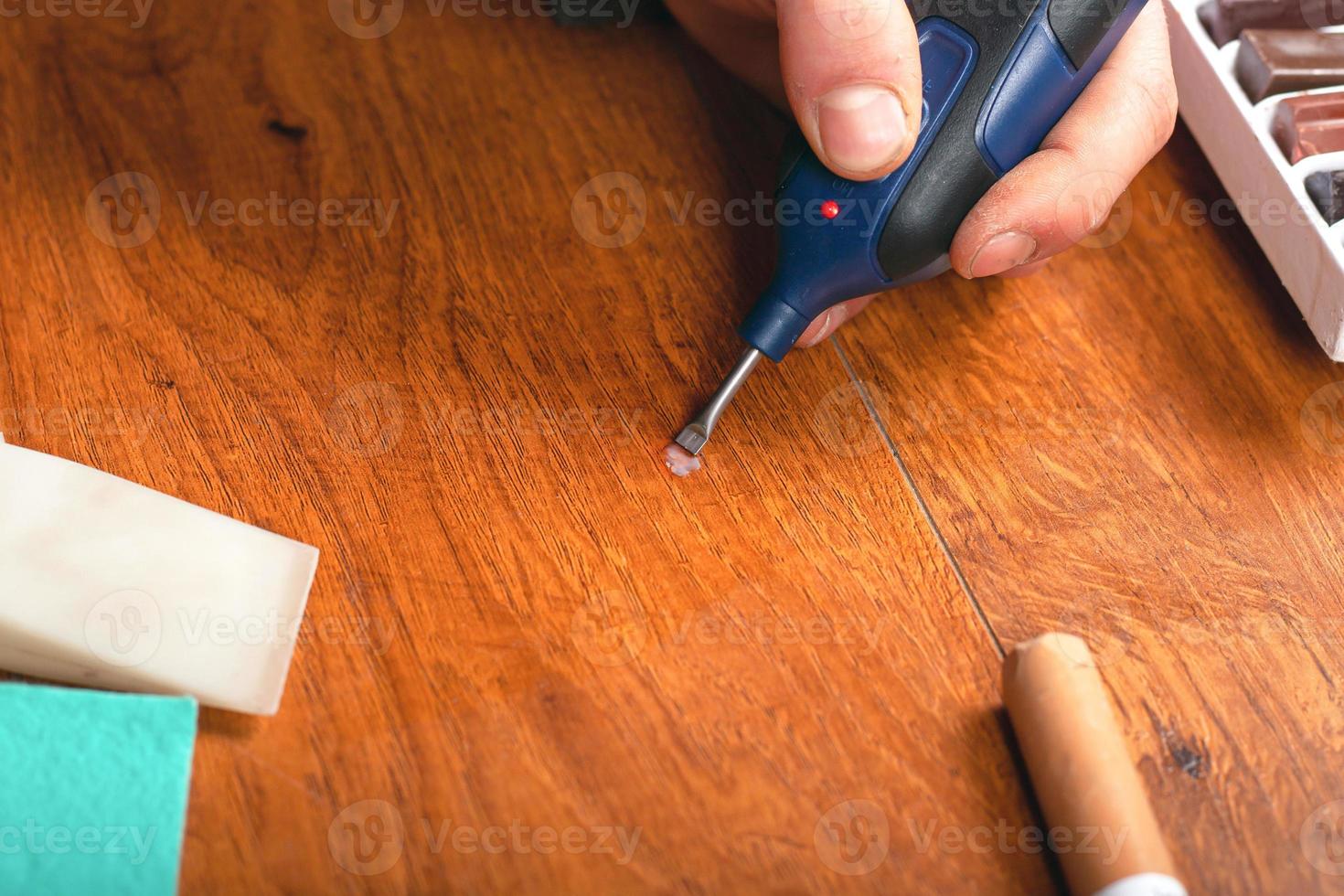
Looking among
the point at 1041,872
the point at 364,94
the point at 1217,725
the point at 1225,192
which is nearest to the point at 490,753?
the point at 1041,872

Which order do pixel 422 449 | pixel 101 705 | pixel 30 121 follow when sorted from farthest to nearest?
pixel 30 121, pixel 422 449, pixel 101 705

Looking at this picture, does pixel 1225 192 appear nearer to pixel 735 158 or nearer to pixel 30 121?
pixel 735 158

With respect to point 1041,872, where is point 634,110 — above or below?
above

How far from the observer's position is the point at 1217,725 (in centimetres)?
56

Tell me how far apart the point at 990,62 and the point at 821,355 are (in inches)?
7.5
